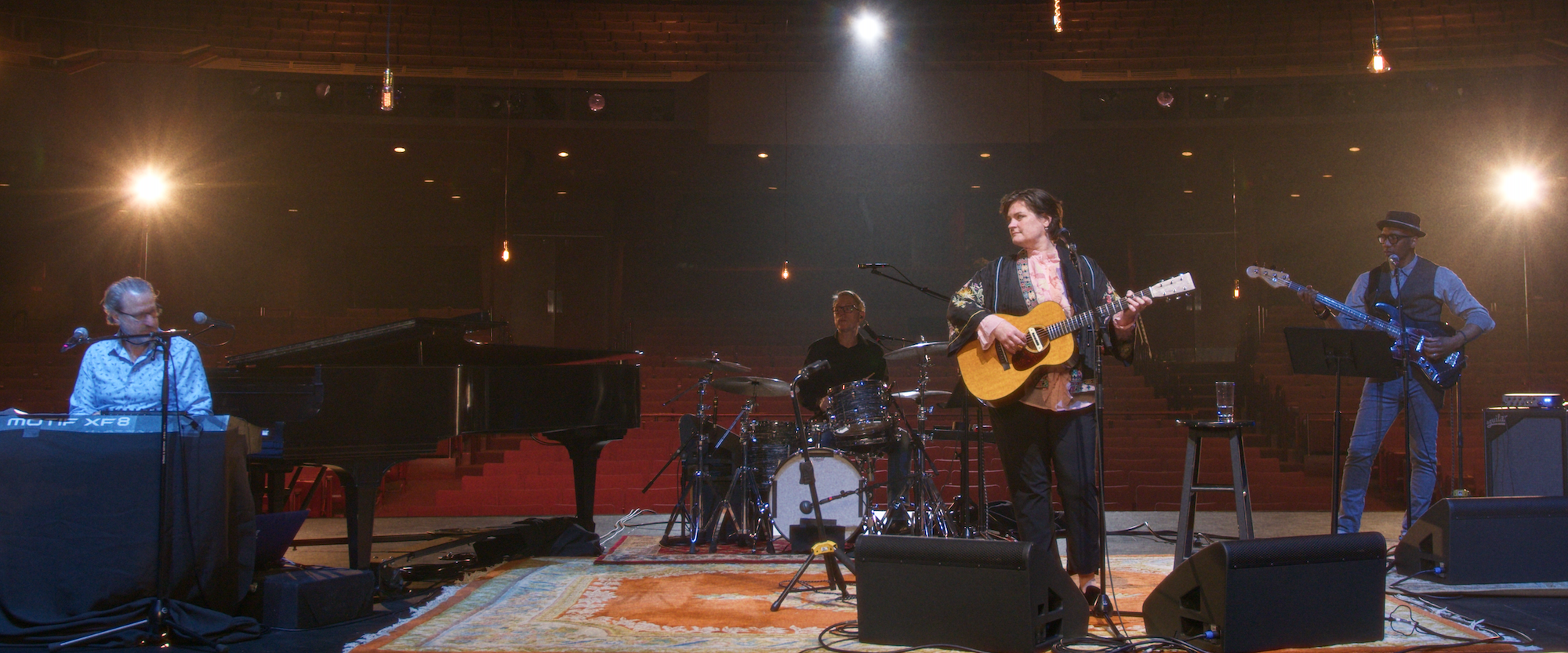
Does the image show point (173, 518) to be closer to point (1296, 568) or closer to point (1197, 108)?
point (1296, 568)

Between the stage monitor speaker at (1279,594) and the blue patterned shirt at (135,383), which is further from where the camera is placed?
the blue patterned shirt at (135,383)

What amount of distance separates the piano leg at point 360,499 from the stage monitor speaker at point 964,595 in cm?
200

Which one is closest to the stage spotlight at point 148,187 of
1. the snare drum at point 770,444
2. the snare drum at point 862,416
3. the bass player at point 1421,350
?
the snare drum at point 770,444

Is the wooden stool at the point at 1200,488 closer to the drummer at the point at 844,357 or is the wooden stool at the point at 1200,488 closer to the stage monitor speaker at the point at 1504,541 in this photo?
the stage monitor speaker at the point at 1504,541

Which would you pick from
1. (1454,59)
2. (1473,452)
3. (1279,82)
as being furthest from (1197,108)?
(1473,452)

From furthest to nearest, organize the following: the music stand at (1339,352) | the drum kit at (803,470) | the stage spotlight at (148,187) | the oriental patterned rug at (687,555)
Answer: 1. the stage spotlight at (148,187)
2. the drum kit at (803,470)
3. the oriental patterned rug at (687,555)
4. the music stand at (1339,352)

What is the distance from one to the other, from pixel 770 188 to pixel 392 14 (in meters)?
5.71

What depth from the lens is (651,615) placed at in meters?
3.42

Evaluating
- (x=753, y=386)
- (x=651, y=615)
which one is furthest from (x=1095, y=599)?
(x=753, y=386)

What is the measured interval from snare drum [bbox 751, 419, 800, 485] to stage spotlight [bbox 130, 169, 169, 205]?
991cm

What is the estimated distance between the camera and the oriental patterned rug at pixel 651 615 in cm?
292

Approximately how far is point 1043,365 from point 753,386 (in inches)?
90.7

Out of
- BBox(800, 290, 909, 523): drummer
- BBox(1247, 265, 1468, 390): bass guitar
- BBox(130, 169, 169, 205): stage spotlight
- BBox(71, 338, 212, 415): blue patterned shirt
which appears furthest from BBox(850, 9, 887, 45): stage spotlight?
BBox(71, 338, 212, 415): blue patterned shirt

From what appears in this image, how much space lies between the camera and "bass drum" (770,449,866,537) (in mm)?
4941
